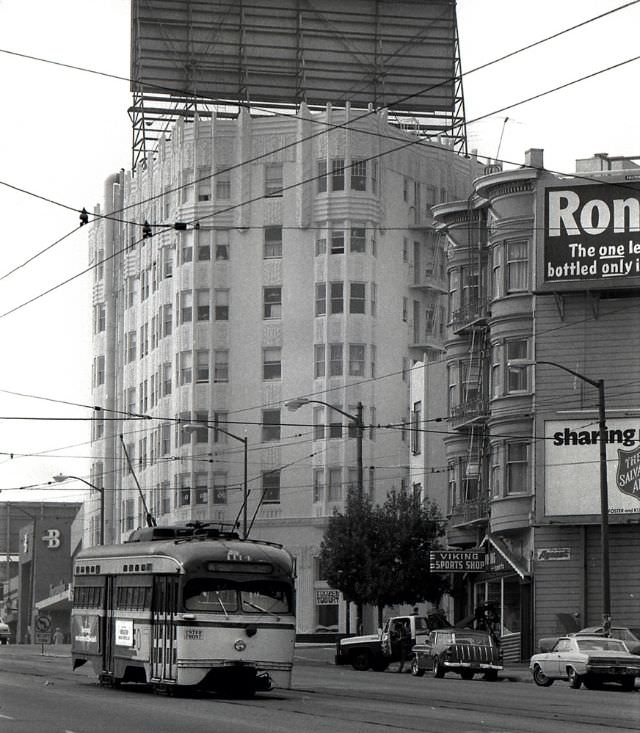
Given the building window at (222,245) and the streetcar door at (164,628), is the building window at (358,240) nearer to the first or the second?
the building window at (222,245)

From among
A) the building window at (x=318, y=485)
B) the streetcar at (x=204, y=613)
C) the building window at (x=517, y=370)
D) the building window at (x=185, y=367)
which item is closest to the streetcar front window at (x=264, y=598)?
the streetcar at (x=204, y=613)

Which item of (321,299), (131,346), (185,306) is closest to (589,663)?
(321,299)

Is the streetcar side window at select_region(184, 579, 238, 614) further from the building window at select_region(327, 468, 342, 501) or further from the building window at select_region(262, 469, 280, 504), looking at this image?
the building window at select_region(262, 469, 280, 504)

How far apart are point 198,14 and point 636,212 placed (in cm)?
4317

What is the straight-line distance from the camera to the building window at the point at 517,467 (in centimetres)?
5791

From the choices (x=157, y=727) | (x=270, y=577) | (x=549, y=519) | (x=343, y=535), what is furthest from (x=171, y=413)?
(x=157, y=727)

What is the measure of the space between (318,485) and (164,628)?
56.4 metres

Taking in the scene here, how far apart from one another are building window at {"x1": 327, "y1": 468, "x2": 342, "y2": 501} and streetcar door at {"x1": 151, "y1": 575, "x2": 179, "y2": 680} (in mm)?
54993

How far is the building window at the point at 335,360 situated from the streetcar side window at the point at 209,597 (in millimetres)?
56925

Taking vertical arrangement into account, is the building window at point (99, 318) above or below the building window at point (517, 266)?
above

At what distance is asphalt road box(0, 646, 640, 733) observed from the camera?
21953 millimetres

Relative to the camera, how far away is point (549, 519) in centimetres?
5616

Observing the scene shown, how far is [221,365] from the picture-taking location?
88875 mm

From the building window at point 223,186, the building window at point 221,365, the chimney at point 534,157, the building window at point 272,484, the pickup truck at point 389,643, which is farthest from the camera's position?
the building window at point 223,186
